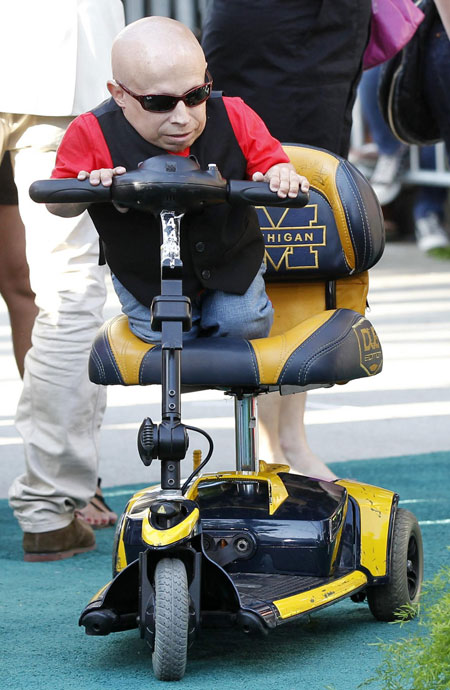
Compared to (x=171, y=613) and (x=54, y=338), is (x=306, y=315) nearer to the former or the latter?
(x=54, y=338)

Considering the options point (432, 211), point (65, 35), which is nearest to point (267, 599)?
point (65, 35)

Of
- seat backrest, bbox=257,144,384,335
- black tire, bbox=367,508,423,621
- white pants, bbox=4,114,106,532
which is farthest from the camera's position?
white pants, bbox=4,114,106,532

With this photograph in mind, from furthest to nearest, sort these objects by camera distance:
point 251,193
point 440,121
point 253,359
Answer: point 440,121
point 253,359
point 251,193

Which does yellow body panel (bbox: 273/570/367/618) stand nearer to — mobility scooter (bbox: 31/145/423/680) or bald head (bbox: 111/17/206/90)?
mobility scooter (bbox: 31/145/423/680)

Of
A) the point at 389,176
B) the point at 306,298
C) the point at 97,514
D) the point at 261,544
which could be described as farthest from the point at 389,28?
the point at 389,176

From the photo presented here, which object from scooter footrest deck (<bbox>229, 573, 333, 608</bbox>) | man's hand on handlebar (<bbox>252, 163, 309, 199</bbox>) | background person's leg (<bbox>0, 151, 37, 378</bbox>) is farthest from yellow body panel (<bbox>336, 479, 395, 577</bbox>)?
background person's leg (<bbox>0, 151, 37, 378</bbox>)

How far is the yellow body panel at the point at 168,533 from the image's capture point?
8.67ft

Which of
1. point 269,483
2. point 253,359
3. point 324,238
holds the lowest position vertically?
point 269,483

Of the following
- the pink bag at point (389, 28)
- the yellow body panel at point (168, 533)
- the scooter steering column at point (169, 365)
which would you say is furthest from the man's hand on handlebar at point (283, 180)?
the pink bag at point (389, 28)

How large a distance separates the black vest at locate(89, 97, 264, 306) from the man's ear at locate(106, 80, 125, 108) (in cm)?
4

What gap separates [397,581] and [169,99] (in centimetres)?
122

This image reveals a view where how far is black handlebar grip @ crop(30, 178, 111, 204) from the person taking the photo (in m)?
2.81

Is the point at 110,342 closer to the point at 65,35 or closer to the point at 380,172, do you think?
the point at 65,35

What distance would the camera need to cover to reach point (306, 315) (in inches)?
138
